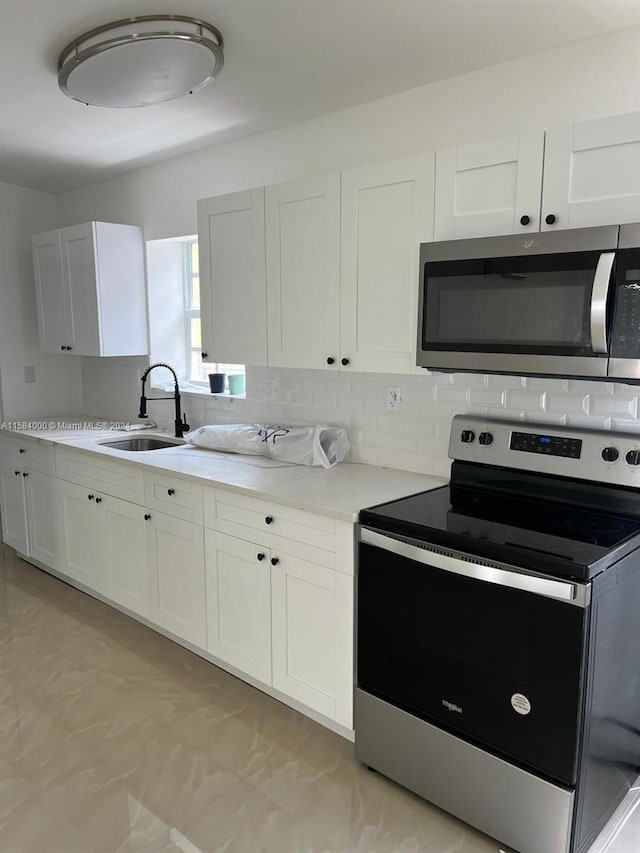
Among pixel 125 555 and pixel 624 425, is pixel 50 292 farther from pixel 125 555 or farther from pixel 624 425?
pixel 624 425

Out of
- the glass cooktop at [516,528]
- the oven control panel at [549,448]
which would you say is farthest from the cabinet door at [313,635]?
the oven control panel at [549,448]

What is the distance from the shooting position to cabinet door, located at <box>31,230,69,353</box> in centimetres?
392

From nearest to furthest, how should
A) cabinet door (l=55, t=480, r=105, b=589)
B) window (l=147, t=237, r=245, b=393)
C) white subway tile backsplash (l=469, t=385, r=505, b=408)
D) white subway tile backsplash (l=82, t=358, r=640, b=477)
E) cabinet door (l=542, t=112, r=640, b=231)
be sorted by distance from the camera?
cabinet door (l=542, t=112, r=640, b=231) < white subway tile backsplash (l=82, t=358, r=640, b=477) < white subway tile backsplash (l=469, t=385, r=505, b=408) < cabinet door (l=55, t=480, r=105, b=589) < window (l=147, t=237, r=245, b=393)

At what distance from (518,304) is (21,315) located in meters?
3.59

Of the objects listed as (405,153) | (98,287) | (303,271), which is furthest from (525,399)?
(98,287)

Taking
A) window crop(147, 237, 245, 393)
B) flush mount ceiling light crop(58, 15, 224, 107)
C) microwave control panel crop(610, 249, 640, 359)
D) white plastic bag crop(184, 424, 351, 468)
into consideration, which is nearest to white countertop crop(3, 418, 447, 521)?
white plastic bag crop(184, 424, 351, 468)

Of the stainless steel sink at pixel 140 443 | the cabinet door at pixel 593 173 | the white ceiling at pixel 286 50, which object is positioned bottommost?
the stainless steel sink at pixel 140 443

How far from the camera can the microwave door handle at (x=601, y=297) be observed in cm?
166

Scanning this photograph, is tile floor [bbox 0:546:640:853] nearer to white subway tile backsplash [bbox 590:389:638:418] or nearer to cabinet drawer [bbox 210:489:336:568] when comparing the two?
cabinet drawer [bbox 210:489:336:568]

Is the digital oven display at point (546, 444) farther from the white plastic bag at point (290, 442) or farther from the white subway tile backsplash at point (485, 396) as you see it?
the white plastic bag at point (290, 442)

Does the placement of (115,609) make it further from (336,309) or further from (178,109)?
(178,109)

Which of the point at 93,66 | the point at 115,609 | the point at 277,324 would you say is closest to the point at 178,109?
the point at 93,66

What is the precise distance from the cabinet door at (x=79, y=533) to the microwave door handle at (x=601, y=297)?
252 cm

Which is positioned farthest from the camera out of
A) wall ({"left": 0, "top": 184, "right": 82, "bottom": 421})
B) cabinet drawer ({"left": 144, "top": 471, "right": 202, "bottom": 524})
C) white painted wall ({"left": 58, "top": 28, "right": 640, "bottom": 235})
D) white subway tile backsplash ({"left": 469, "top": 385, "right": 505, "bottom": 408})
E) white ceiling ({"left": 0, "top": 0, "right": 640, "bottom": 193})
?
wall ({"left": 0, "top": 184, "right": 82, "bottom": 421})
